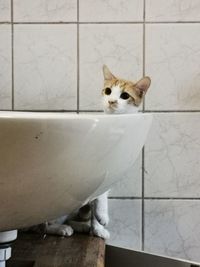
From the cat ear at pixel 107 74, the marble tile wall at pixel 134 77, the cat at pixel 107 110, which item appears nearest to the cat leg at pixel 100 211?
the cat at pixel 107 110

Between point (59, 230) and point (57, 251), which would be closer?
point (57, 251)

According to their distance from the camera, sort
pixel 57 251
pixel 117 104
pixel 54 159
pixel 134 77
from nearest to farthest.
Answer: pixel 54 159 < pixel 57 251 < pixel 117 104 < pixel 134 77

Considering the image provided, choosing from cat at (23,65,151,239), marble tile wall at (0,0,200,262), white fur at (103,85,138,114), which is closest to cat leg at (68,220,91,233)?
cat at (23,65,151,239)

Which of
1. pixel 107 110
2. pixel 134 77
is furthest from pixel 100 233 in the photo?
pixel 134 77

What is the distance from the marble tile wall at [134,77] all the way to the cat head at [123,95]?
128mm

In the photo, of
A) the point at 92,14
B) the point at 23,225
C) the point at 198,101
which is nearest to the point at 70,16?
the point at 92,14

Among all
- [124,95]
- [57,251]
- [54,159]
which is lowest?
[57,251]

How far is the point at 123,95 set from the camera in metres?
0.97

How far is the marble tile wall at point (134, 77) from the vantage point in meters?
1.12

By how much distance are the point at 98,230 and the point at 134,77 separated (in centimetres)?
40

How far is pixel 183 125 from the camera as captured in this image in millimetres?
1116

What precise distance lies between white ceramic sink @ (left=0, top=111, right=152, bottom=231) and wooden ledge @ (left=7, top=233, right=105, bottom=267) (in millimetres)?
192

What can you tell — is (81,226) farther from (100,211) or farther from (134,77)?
(134,77)

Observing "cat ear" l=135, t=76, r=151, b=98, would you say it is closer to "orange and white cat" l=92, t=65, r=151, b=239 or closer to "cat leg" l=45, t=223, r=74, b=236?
"orange and white cat" l=92, t=65, r=151, b=239
